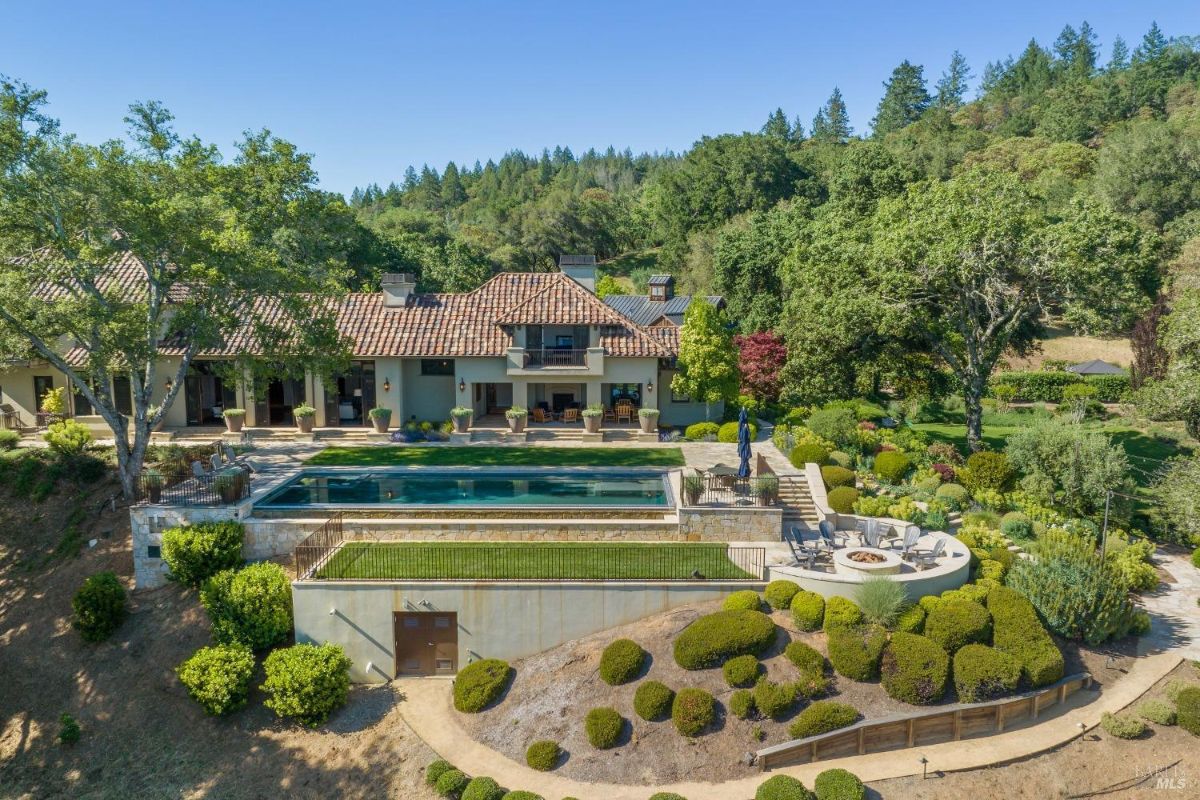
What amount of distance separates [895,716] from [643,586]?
651 cm

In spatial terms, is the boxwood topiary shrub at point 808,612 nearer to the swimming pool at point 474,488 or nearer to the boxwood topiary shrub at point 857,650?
the boxwood topiary shrub at point 857,650

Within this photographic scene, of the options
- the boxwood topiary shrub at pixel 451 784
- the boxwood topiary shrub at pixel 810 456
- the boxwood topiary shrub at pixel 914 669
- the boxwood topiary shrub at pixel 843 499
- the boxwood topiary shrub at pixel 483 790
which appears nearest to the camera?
the boxwood topiary shrub at pixel 483 790

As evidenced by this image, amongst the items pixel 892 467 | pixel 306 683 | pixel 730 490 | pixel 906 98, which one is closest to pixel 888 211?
pixel 892 467

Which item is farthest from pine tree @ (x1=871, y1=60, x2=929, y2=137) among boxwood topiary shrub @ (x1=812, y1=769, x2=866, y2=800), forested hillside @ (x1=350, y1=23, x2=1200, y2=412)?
boxwood topiary shrub @ (x1=812, y1=769, x2=866, y2=800)

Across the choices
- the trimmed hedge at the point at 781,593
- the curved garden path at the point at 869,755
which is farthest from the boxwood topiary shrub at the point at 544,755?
the trimmed hedge at the point at 781,593

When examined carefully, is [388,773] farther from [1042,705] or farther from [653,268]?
[653,268]

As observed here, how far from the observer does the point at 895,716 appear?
1603 cm

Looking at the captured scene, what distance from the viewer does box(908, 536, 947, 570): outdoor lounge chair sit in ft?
65.4

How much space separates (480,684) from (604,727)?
3.56m

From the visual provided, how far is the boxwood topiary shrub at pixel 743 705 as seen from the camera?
16375 millimetres

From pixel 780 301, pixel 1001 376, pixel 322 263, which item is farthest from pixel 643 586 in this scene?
pixel 1001 376

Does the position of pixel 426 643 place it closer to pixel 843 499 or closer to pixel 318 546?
pixel 318 546

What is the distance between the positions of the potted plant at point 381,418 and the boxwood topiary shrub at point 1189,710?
28413 millimetres

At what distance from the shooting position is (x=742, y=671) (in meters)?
17.0
